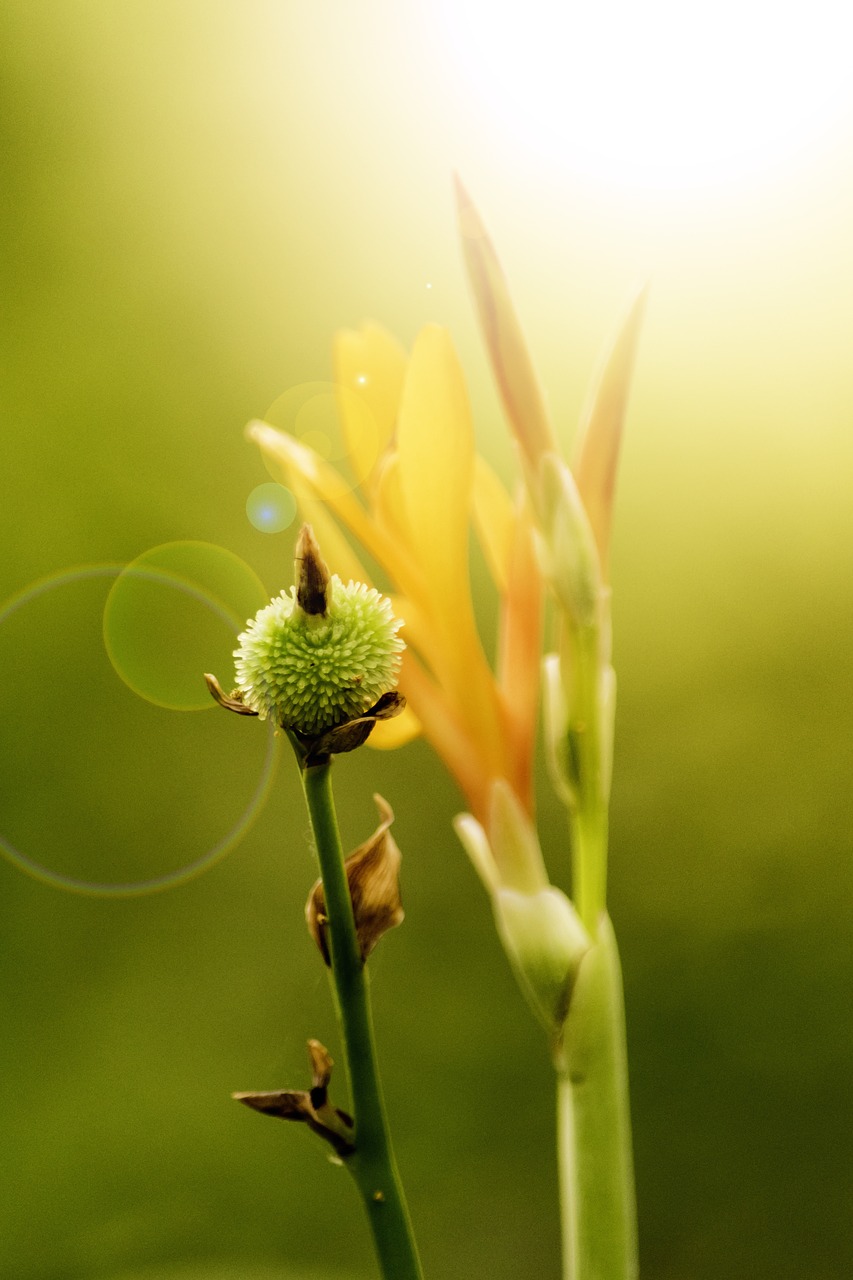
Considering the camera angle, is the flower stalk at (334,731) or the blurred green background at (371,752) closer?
the flower stalk at (334,731)

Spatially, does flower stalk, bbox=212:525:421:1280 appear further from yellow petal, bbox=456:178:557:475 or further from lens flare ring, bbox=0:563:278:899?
lens flare ring, bbox=0:563:278:899

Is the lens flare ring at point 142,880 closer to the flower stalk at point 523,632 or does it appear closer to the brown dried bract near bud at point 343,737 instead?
the flower stalk at point 523,632

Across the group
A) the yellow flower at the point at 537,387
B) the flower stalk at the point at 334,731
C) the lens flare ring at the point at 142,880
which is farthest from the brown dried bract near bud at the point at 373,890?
the lens flare ring at the point at 142,880

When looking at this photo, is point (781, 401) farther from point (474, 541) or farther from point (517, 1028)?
point (517, 1028)

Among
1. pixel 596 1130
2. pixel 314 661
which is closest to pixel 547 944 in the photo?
pixel 596 1130

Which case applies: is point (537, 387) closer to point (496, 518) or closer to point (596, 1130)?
point (496, 518)

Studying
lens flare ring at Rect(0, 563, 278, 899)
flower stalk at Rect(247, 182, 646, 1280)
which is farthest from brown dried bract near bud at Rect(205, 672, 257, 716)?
lens flare ring at Rect(0, 563, 278, 899)
